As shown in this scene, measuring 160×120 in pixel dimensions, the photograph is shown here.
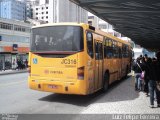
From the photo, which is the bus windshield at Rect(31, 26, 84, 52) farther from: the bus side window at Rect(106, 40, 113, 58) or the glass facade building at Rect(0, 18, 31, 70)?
the glass facade building at Rect(0, 18, 31, 70)

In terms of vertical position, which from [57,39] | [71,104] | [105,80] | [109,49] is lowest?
[71,104]

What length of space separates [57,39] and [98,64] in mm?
2247

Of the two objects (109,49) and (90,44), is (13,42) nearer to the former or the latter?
(109,49)

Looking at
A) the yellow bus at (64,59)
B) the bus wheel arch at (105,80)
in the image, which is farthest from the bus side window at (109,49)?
the yellow bus at (64,59)

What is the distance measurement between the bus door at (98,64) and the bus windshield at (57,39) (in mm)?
1603

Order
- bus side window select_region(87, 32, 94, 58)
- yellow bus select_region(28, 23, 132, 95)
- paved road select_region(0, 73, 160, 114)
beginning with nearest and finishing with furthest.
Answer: paved road select_region(0, 73, 160, 114) → yellow bus select_region(28, 23, 132, 95) → bus side window select_region(87, 32, 94, 58)

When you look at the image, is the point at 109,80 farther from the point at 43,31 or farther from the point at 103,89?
the point at 43,31

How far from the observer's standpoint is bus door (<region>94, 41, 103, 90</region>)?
11523 mm

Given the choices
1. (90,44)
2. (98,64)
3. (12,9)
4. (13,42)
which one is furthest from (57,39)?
(12,9)

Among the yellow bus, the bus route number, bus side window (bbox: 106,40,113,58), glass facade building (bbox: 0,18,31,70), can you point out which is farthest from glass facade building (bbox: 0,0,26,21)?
the bus route number

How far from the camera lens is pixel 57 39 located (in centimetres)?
1042

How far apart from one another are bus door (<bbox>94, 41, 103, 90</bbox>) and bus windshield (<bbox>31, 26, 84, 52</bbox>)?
5.26ft

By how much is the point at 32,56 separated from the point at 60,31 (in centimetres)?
145

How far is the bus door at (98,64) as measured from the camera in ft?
37.8
